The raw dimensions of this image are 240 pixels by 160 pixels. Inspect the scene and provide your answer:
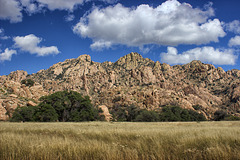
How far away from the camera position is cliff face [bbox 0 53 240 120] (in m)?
80.1

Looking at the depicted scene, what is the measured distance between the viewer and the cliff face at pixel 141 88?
8006 cm

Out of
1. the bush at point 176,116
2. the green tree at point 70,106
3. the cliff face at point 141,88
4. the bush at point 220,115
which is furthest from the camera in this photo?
the bush at point 220,115

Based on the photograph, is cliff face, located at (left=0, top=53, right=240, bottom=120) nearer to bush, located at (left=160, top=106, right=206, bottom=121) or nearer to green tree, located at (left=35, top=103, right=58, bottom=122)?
green tree, located at (left=35, top=103, right=58, bottom=122)

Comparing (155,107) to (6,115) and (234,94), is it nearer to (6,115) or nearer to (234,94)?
(234,94)

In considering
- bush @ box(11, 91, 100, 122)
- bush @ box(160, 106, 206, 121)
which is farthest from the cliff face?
bush @ box(160, 106, 206, 121)

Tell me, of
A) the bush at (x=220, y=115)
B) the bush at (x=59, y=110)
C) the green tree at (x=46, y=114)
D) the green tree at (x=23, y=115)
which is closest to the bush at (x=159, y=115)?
the bush at (x=220, y=115)

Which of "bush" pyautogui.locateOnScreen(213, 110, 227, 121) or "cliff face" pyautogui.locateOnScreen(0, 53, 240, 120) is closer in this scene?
"cliff face" pyautogui.locateOnScreen(0, 53, 240, 120)

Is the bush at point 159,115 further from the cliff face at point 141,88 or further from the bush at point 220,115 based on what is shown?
the cliff face at point 141,88

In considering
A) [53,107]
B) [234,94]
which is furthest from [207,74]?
[53,107]

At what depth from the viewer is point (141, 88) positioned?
133 metres

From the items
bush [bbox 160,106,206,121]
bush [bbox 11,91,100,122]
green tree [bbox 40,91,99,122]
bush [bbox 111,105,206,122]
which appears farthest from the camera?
bush [bbox 160,106,206,121]

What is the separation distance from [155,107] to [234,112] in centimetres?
6009

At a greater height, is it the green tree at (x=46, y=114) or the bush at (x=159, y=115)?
the green tree at (x=46, y=114)

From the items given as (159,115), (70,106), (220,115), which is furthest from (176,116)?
(70,106)
